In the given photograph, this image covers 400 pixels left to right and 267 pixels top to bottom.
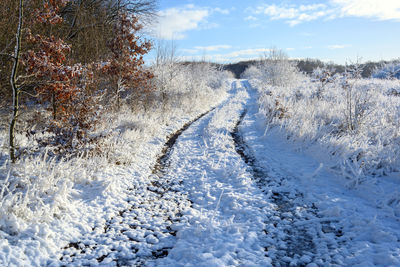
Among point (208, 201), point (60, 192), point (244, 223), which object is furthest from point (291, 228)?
point (60, 192)

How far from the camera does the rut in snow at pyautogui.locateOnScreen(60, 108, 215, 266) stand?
304cm

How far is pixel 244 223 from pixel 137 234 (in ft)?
5.38

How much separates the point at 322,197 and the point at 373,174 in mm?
1505

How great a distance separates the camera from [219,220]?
397 cm

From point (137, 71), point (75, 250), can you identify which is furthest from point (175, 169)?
point (137, 71)

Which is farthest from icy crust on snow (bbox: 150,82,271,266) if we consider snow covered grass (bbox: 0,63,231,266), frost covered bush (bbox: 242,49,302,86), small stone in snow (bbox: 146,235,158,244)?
frost covered bush (bbox: 242,49,302,86)

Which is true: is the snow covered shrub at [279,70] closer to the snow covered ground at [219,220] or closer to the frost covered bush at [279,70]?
the frost covered bush at [279,70]

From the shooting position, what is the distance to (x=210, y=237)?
346 cm

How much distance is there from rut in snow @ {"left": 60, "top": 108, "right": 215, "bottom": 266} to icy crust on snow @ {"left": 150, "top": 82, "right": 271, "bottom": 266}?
0.20 meters

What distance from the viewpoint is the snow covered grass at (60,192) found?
3.04 metres

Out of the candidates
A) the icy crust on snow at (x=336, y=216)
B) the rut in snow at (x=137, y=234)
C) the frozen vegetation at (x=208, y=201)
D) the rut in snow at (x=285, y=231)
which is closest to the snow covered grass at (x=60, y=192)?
the frozen vegetation at (x=208, y=201)

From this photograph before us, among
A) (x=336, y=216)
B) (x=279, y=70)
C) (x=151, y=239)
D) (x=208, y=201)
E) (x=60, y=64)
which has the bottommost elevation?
(x=151, y=239)

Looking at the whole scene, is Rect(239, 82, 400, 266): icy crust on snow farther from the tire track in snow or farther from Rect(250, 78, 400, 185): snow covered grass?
Rect(250, 78, 400, 185): snow covered grass

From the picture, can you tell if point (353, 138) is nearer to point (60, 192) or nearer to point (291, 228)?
point (291, 228)
